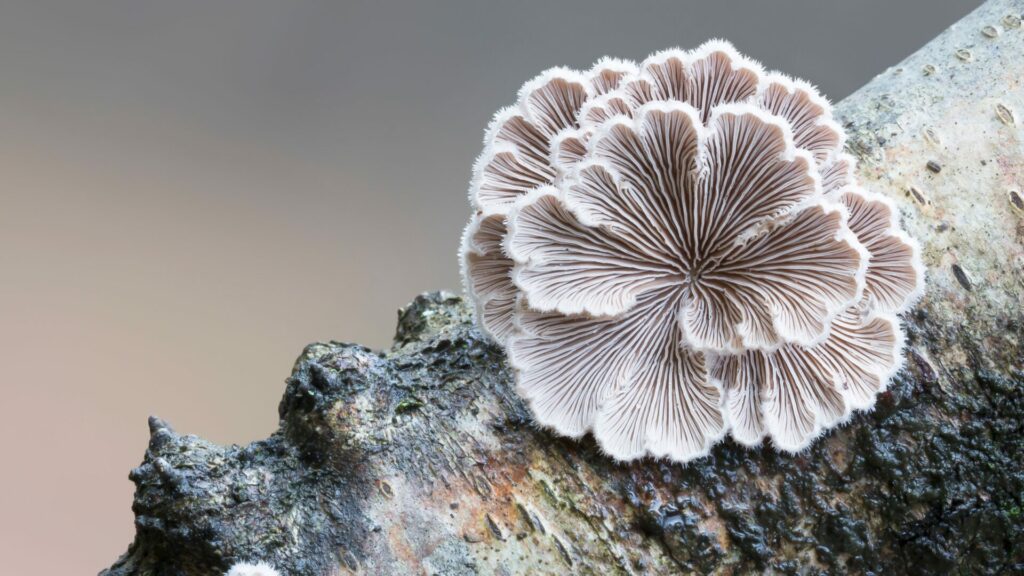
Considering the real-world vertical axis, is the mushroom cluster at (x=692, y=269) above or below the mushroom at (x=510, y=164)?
below

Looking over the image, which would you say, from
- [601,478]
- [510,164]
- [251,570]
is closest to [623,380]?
[601,478]

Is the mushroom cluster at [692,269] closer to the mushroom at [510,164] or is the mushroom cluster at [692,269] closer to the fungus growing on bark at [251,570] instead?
the mushroom at [510,164]

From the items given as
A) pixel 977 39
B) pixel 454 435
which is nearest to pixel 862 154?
pixel 977 39

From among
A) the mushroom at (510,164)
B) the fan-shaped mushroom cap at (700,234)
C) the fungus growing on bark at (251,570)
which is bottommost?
the fungus growing on bark at (251,570)

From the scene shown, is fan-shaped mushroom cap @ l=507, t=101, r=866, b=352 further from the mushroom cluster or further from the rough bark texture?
the rough bark texture

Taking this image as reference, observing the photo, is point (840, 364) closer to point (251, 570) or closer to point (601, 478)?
point (601, 478)

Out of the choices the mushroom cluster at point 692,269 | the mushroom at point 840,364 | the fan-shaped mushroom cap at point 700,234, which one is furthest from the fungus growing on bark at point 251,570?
the mushroom at point 840,364

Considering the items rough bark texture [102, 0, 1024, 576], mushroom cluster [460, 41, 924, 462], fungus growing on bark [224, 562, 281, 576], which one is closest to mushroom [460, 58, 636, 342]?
mushroom cluster [460, 41, 924, 462]
